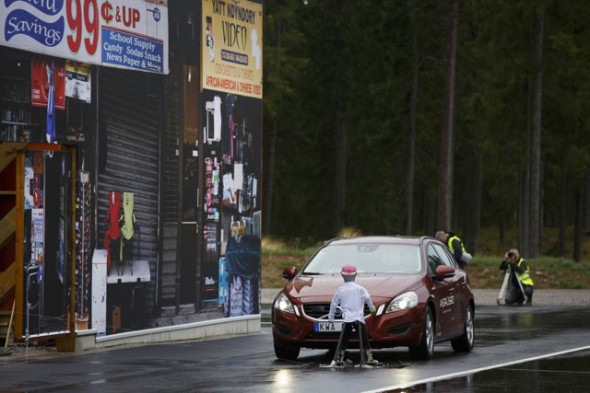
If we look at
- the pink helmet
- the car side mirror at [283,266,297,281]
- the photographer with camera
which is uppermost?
the pink helmet

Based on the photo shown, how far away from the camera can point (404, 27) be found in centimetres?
6669

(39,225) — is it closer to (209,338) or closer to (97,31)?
(97,31)

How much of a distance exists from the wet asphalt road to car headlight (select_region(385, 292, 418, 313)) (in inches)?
27.8

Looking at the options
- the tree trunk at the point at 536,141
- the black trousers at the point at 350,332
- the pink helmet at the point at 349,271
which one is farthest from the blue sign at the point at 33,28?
the tree trunk at the point at 536,141

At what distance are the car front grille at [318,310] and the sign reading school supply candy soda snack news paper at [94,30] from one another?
172 inches

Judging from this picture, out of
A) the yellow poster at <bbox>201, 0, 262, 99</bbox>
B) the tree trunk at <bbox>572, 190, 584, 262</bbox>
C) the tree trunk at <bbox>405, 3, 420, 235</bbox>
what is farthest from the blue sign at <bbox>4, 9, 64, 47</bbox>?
the tree trunk at <bbox>405, 3, 420, 235</bbox>

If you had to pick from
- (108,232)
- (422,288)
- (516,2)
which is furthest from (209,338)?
(516,2)

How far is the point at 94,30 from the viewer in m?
19.7

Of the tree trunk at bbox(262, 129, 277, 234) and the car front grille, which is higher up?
the tree trunk at bbox(262, 129, 277, 234)

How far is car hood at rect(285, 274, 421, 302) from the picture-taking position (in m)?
18.4

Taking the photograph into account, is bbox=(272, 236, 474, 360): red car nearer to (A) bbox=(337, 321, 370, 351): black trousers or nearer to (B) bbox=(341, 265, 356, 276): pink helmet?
(A) bbox=(337, 321, 370, 351): black trousers

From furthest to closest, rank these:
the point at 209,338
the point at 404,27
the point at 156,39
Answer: the point at 404,27 < the point at 209,338 < the point at 156,39

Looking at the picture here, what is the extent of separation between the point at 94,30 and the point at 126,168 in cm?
198

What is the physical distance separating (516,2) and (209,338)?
1339 inches
